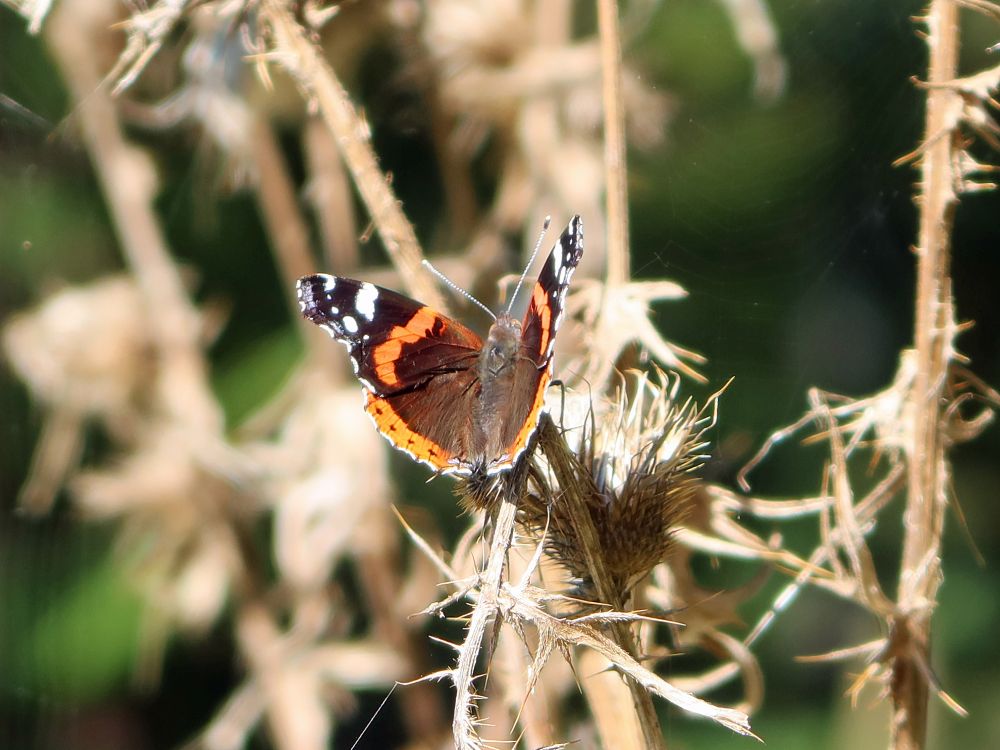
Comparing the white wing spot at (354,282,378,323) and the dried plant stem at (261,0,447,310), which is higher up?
the dried plant stem at (261,0,447,310)

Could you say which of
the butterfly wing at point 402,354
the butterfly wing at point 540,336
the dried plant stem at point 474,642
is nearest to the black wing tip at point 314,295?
the butterfly wing at point 402,354

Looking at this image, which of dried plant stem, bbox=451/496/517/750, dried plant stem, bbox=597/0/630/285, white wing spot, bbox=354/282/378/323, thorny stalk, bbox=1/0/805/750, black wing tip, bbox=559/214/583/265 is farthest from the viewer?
thorny stalk, bbox=1/0/805/750

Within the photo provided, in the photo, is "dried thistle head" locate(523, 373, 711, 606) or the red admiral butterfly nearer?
"dried thistle head" locate(523, 373, 711, 606)

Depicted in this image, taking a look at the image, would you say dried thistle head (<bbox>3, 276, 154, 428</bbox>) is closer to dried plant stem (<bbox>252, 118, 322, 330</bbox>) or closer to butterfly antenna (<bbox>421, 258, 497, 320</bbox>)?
dried plant stem (<bbox>252, 118, 322, 330</bbox>)

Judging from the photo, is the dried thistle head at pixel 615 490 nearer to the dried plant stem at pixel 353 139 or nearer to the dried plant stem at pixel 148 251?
the dried plant stem at pixel 353 139

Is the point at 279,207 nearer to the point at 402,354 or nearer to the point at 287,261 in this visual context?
the point at 287,261

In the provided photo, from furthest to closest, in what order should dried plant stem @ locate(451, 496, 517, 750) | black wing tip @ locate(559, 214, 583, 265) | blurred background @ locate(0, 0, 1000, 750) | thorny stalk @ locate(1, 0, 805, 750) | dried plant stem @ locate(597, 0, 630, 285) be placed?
thorny stalk @ locate(1, 0, 805, 750) → blurred background @ locate(0, 0, 1000, 750) → dried plant stem @ locate(597, 0, 630, 285) → black wing tip @ locate(559, 214, 583, 265) → dried plant stem @ locate(451, 496, 517, 750)

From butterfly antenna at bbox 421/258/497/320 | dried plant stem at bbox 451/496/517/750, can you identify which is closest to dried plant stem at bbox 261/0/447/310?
butterfly antenna at bbox 421/258/497/320
